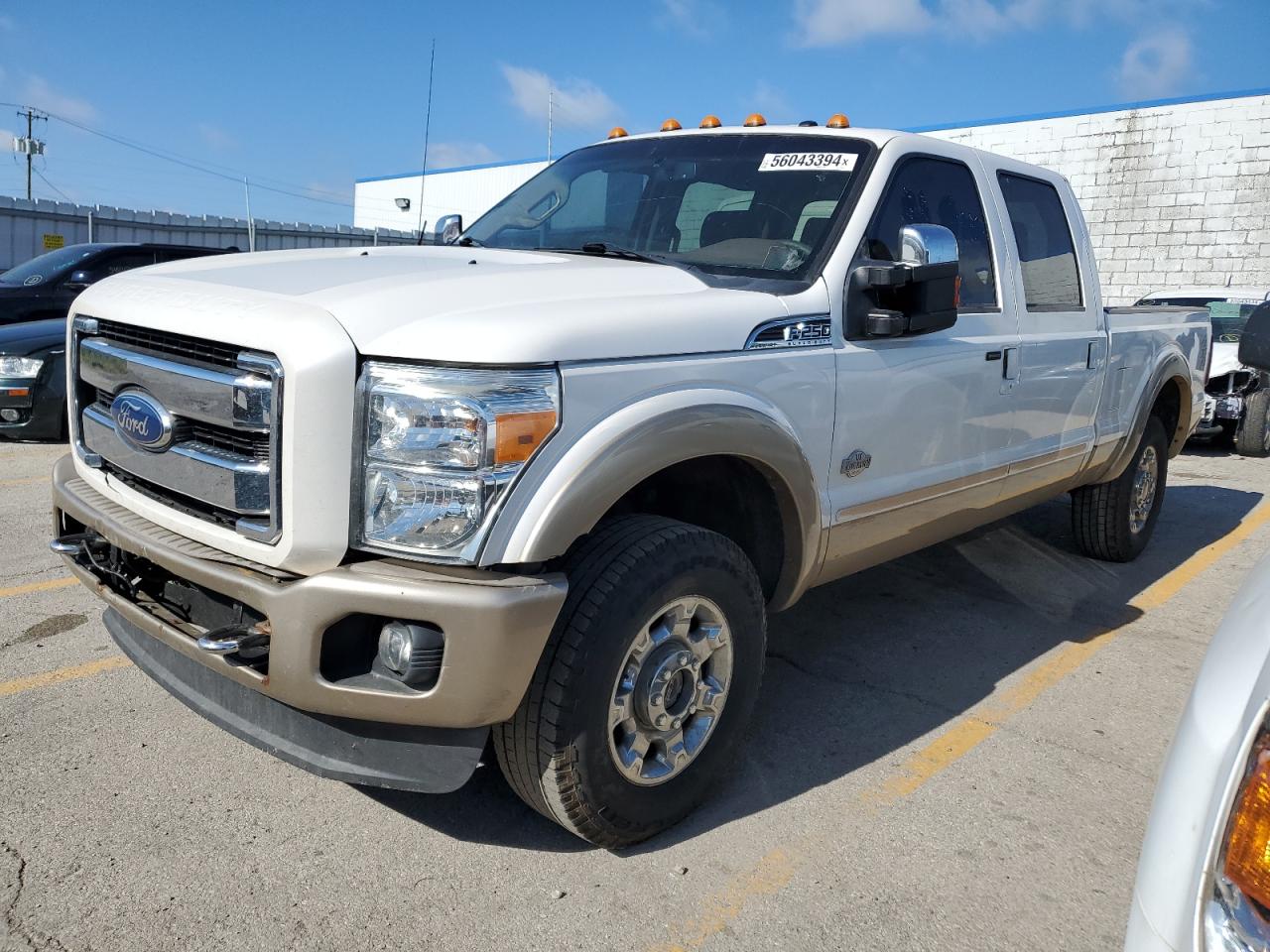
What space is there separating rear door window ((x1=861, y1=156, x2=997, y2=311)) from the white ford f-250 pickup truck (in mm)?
20

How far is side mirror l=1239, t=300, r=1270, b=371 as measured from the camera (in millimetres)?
2152

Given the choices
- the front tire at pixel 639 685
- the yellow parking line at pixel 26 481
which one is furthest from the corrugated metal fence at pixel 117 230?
the front tire at pixel 639 685

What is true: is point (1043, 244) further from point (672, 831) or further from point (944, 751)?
point (672, 831)

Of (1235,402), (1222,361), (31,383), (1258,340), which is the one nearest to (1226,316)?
(1222,361)

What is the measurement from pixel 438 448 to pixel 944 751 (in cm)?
208

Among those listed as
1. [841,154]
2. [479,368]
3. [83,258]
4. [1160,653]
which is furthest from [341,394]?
[83,258]

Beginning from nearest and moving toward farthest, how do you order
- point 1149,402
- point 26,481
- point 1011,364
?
point 1011,364, point 1149,402, point 26,481

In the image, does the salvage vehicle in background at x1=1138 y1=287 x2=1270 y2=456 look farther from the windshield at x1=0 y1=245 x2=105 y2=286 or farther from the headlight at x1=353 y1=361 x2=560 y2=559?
the windshield at x1=0 y1=245 x2=105 y2=286

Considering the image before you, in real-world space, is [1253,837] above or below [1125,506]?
above

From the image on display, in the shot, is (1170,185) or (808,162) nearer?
(808,162)

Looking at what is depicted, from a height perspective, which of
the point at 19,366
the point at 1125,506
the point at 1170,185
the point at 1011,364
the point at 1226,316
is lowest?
the point at 1125,506

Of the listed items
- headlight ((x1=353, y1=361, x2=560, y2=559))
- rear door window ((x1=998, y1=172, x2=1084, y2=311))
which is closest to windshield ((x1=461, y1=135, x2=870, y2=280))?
rear door window ((x1=998, y1=172, x2=1084, y2=311))

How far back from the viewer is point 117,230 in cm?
2205

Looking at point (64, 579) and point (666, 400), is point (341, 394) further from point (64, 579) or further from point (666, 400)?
point (64, 579)
